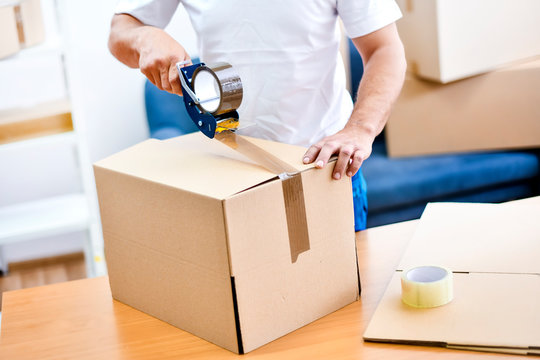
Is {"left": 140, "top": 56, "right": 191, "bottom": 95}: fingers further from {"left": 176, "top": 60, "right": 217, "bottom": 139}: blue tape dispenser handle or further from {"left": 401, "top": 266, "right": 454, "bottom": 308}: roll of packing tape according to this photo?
{"left": 401, "top": 266, "right": 454, "bottom": 308}: roll of packing tape

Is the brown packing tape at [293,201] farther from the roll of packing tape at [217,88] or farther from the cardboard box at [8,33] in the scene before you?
the cardboard box at [8,33]

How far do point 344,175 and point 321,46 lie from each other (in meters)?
0.46

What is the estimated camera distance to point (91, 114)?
3.17m

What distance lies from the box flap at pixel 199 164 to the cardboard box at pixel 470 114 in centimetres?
168

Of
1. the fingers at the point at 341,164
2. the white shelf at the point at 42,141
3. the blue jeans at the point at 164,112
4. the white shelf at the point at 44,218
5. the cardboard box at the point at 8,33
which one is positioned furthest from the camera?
the blue jeans at the point at 164,112

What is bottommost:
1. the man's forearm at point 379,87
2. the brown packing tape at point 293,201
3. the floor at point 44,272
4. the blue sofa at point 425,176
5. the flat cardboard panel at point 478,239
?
the floor at point 44,272

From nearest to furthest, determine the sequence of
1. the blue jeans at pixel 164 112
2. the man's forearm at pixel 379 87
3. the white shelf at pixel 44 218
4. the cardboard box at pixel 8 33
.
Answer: the man's forearm at pixel 379 87 < the cardboard box at pixel 8 33 < the white shelf at pixel 44 218 < the blue jeans at pixel 164 112

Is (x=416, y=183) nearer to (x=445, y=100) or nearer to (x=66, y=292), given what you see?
(x=445, y=100)

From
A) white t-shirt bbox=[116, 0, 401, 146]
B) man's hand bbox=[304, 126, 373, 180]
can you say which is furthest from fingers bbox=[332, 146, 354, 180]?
white t-shirt bbox=[116, 0, 401, 146]

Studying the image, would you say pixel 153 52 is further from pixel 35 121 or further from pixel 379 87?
pixel 35 121

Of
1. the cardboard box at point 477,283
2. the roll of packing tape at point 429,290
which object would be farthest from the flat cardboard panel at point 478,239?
the roll of packing tape at point 429,290

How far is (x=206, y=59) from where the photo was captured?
1.55 metres

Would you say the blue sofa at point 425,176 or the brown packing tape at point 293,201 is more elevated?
the brown packing tape at point 293,201

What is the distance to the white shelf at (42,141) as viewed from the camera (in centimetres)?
260
